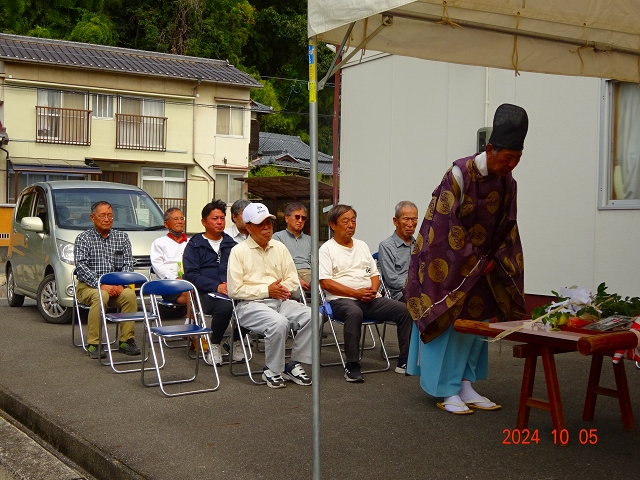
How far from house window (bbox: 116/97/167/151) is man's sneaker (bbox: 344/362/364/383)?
25.6 m

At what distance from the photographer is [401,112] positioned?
10.9m

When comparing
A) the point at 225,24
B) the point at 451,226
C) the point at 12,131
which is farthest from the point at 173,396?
the point at 225,24

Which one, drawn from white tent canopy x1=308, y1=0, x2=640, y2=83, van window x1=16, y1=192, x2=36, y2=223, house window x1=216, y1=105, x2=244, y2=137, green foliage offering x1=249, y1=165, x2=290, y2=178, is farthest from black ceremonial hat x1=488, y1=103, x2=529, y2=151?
green foliage offering x1=249, y1=165, x2=290, y2=178

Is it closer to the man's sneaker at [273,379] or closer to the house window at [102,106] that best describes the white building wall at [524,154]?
the man's sneaker at [273,379]

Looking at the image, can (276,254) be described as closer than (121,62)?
Yes

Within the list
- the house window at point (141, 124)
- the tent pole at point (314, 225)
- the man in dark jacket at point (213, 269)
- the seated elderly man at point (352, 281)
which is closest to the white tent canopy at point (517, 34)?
the tent pole at point (314, 225)

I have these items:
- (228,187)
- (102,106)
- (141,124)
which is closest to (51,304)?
(102,106)

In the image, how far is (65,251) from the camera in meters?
10.0

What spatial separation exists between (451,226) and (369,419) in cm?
141

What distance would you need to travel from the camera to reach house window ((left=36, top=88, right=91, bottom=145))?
28891mm

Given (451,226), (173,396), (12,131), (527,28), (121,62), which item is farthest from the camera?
(121,62)

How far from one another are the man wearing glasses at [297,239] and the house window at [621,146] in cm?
313

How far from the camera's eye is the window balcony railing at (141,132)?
100 feet

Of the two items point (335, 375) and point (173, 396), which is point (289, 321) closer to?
point (335, 375)
